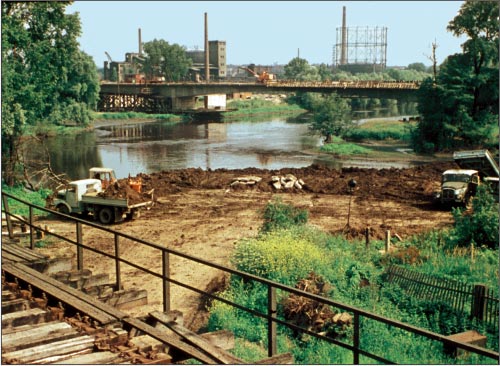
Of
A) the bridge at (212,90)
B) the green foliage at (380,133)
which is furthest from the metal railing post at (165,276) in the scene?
the bridge at (212,90)

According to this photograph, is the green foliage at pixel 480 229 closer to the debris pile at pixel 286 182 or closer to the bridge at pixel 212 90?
the debris pile at pixel 286 182

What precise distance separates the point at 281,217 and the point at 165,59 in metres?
102

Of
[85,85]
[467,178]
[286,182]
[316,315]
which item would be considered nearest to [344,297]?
[316,315]

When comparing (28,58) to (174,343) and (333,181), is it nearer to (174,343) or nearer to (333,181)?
(333,181)

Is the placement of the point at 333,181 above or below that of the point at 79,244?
below

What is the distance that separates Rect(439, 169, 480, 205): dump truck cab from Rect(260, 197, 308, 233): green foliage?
8.60 metres

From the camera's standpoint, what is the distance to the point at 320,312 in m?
13.9

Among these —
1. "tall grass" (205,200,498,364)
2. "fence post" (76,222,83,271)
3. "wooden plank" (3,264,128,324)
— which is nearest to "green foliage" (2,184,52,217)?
"tall grass" (205,200,498,364)

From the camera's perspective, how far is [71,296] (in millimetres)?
8930

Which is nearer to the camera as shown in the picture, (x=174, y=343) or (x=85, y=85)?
(x=174, y=343)

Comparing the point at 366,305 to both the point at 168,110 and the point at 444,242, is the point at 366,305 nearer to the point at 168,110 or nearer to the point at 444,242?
the point at 444,242

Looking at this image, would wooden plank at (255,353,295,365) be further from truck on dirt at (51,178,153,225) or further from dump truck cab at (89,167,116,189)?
dump truck cab at (89,167,116,189)

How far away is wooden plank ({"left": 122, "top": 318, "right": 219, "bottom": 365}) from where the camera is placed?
23.1 feet

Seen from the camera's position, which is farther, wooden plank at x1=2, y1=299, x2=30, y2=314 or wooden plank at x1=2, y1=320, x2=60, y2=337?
wooden plank at x1=2, y1=299, x2=30, y2=314
